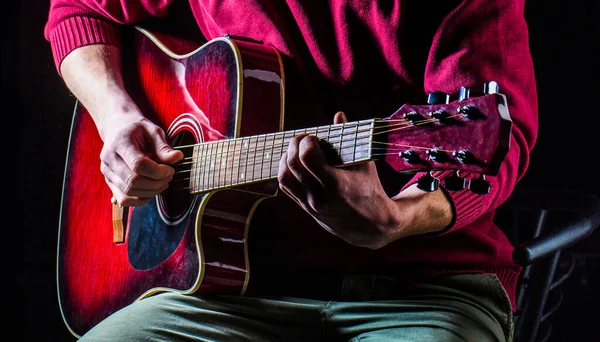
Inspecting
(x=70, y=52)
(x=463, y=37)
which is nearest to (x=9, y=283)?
(x=70, y=52)

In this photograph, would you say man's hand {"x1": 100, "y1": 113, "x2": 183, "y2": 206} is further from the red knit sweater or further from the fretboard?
the red knit sweater

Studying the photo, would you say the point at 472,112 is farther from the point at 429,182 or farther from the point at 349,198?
the point at 349,198

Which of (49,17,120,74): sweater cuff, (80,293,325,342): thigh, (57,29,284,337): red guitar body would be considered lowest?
(80,293,325,342): thigh

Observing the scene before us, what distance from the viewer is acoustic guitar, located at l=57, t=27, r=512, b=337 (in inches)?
30.9

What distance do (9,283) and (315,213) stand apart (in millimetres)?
1496

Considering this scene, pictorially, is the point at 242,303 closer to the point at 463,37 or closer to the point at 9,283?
the point at 463,37

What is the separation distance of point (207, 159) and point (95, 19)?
2.04ft

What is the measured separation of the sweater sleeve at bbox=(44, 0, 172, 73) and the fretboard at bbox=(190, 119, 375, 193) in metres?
0.52

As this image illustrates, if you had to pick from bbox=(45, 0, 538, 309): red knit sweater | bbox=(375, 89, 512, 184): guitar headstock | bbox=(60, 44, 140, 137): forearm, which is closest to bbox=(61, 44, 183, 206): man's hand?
bbox=(60, 44, 140, 137): forearm

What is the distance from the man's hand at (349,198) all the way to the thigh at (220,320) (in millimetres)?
262

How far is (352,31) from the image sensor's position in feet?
3.75

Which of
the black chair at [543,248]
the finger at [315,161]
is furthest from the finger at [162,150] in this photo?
the black chair at [543,248]

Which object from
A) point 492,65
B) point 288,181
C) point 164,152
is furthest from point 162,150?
point 492,65

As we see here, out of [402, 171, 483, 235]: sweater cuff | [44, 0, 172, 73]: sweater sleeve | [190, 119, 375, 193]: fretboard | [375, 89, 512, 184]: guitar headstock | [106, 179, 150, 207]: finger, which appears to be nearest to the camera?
[375, 89, 512, 184]: guitar headstock
